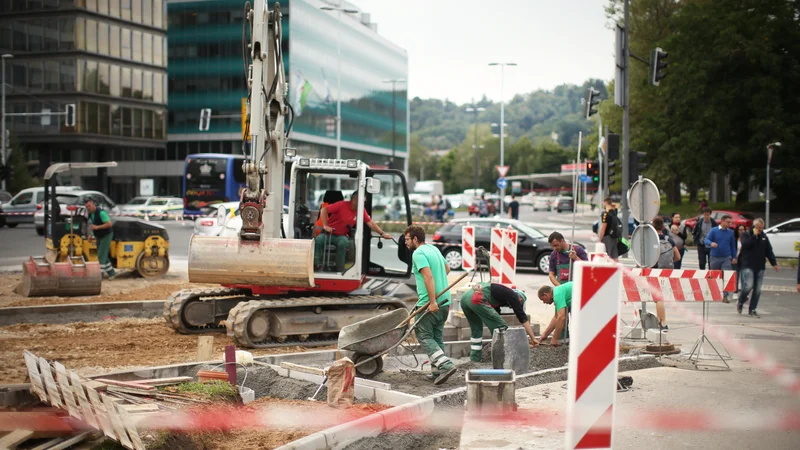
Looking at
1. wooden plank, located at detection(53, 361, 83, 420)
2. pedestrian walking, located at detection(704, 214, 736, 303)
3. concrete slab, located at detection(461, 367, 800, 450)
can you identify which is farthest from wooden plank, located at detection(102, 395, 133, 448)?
pedestrian walking, located at detection(704, 214, 736, 303)

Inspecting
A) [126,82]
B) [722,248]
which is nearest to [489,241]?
[722,248]

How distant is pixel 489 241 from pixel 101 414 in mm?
20775

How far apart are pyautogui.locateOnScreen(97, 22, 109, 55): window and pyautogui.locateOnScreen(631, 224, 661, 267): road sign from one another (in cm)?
6426

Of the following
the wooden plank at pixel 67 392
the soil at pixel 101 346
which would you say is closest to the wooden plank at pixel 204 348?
the soil at pixel 101 346

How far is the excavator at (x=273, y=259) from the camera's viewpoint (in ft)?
42.8

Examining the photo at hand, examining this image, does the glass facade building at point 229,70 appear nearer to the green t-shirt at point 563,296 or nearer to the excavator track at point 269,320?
the excavator track at point 269,320

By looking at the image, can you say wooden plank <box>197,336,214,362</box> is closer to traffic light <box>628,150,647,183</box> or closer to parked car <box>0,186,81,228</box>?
traffic light <box>628,150,647,183</box>

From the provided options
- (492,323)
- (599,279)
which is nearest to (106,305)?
(492,323)

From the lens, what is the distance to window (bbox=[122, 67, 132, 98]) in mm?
78938

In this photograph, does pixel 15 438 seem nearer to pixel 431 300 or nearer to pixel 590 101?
pixel 431 300

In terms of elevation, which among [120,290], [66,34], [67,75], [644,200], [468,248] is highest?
[66,34]

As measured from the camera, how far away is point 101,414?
22.8 feet

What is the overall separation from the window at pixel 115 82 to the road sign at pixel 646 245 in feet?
227

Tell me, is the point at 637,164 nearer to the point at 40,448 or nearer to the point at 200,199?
the point at 40,448
